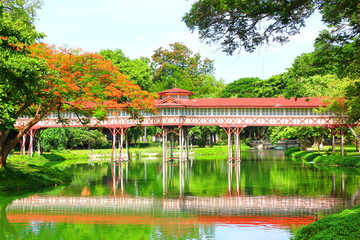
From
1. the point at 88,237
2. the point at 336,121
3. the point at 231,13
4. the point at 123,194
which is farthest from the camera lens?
the point at 336,121

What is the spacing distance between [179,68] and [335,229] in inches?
2973

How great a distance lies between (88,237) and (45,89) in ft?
43.2

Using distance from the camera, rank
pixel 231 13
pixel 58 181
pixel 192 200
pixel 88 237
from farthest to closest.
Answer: pixel 58 181
pixel 192 200
pixel 88 237
pixel 231 13

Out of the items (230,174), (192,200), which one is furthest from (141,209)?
(230,174)

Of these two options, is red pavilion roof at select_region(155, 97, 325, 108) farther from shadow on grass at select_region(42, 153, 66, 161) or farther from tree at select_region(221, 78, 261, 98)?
tree at select_region(221, 78, 261, 98)

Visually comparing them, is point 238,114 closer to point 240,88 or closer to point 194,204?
point 194,204

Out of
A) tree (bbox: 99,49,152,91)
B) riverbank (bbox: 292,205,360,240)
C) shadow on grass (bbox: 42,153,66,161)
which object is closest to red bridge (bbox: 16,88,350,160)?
shadow on grass (bbox: 42,153,66,161)

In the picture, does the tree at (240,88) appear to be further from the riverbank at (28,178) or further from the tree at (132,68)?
the riverbank at (28,178)

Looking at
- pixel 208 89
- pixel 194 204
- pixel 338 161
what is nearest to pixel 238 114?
pixel 338 161

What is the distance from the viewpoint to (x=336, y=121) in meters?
46.0

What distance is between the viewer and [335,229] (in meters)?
9.55

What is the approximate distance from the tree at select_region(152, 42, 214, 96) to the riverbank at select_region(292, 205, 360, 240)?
229ft

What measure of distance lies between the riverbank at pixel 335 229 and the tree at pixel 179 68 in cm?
6968

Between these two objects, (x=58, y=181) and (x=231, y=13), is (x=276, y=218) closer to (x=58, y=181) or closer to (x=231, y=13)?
(x=231, y=13)
